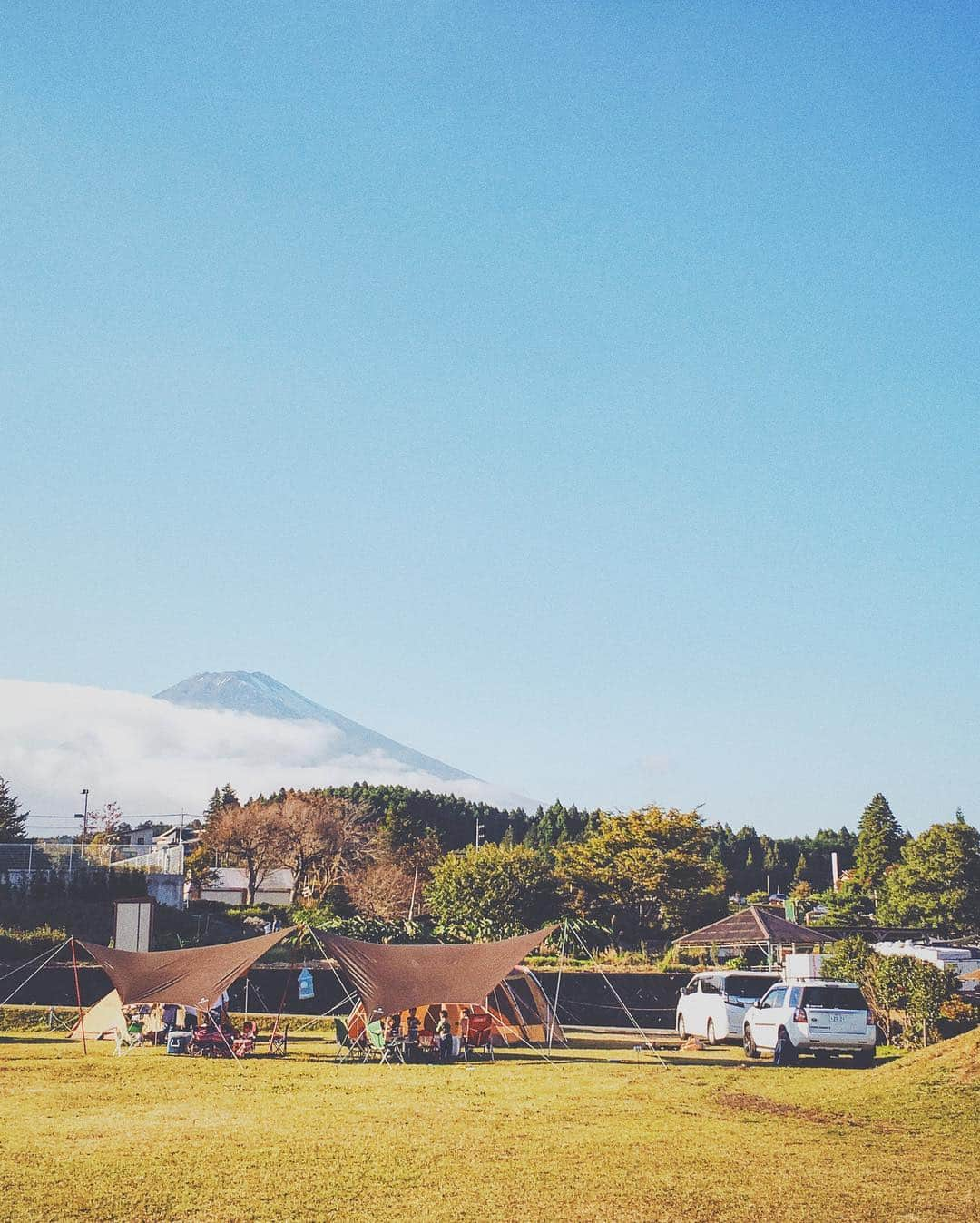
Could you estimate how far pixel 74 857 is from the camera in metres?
41.2

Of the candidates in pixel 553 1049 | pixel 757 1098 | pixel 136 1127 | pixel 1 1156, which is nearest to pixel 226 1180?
pixel 1 1156

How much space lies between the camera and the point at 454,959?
21578 mm

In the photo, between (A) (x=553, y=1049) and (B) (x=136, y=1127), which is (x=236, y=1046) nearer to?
(A) (x=553, y=1049)

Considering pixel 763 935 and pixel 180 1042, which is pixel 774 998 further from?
pixel 763 935

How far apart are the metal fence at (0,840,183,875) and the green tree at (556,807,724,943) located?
15.1 m

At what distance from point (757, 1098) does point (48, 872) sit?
1216 inches

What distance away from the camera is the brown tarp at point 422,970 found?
67.3 feet

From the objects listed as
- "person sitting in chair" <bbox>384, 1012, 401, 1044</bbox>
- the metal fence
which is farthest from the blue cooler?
the metal fence

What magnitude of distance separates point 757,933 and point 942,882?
25324 mm

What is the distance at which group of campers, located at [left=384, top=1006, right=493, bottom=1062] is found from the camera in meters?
20.3

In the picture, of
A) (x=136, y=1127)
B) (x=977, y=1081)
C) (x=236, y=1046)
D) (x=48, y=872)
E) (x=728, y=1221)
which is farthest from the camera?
(x=48, y=872)

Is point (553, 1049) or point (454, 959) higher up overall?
point (454, 959)

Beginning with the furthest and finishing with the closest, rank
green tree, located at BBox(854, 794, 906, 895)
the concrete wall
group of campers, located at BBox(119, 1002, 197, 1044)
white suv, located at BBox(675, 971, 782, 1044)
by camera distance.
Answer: green tree, located at BBox(854, 794, 906, 895) < the concrete wall < white suv, located at BBox(675, 971, 782, 1044) < group of campers, located at BBox(119, 1002, 197, 1044)

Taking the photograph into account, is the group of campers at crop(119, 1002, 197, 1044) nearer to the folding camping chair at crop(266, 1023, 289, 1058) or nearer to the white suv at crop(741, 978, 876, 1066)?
the folding camping chair at crop(266, 1023, 289, 1058)
